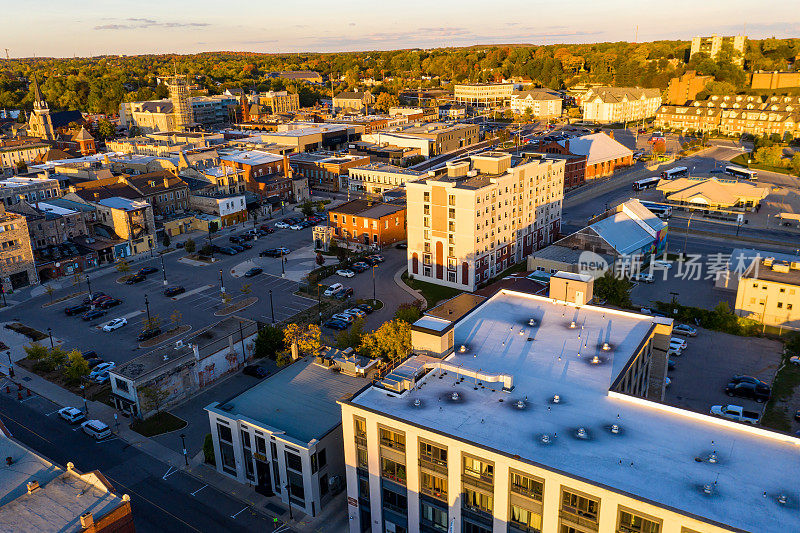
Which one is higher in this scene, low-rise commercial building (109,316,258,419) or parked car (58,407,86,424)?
low-rise commercial building (109,316,258,419)

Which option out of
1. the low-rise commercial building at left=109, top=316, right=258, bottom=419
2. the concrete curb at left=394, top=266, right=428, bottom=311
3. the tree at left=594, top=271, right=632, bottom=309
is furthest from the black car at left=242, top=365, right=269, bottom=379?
the tree at left=594, top=271, right=632, bottom=309

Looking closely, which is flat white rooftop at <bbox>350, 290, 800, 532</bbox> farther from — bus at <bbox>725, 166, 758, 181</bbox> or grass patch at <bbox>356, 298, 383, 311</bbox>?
bus at <bbox>725, 166, 758, 181</bbox>

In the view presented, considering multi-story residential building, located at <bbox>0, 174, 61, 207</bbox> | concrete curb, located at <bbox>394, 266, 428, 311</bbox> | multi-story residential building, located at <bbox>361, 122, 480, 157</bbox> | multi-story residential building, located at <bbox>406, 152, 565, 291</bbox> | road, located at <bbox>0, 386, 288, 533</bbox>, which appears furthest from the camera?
multi-story residential building, located at <bbox>361, 122, 480, 157</bbox>

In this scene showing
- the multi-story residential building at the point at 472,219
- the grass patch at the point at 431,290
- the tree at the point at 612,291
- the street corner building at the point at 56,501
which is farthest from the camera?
the multi-story residential building at the point at 472,219

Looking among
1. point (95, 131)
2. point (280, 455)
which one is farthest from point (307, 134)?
point (280, 455)

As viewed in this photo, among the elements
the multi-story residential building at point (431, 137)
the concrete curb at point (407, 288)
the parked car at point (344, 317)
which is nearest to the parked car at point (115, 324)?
the parked car at point (344, 317)

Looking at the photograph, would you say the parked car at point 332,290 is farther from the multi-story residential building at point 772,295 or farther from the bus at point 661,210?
the bus at point 661,210
